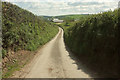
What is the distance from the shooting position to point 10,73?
8977 mm

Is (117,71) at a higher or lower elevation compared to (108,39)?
lower

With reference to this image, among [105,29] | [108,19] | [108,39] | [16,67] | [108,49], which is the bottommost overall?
[16,67]

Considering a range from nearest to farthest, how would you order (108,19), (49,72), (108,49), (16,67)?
(108,49) → (108,19) → (49,72) → (16,67)

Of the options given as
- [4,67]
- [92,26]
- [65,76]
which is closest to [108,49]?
[92,26]

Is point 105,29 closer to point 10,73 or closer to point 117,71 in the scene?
point 117,71

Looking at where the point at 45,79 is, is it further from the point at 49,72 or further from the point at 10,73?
the point at 10,73

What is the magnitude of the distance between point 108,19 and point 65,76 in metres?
5.40

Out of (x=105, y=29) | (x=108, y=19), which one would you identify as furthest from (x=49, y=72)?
(x=108, y=19)

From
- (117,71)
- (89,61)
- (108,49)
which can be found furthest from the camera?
(89,61)

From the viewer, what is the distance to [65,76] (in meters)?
7.74

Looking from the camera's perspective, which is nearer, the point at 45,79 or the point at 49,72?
the point at 45,79

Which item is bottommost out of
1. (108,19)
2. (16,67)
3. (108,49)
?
(16,67)

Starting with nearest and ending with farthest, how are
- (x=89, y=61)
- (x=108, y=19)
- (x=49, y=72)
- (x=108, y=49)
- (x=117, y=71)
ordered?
(x=117, y=71), (x=108, y=49), (x=108, y=19), (x=49, y=72), (x=89, y=61)

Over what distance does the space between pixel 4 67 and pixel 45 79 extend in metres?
4.57
